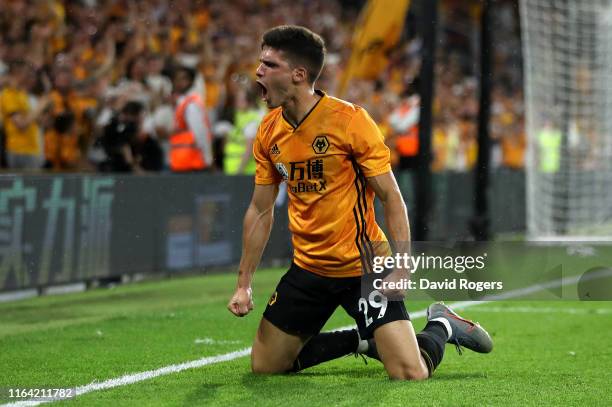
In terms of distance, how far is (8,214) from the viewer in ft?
35.9

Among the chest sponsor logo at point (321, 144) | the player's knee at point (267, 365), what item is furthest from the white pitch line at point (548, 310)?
the chest sponsor logo at point (321, 144)

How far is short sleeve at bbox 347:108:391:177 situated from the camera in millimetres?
6531

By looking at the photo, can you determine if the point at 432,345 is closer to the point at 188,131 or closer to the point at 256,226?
the point at 256,226

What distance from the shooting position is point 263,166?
6.93 m

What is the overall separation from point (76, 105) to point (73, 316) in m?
4.82

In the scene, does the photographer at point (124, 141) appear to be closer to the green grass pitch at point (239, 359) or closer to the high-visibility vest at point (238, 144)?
the high-visibility vest at point (238, 144)

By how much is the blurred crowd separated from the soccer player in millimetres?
7283

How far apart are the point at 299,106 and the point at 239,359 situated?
6.12 feet

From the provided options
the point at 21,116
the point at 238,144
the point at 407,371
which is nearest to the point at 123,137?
the point at 21,116

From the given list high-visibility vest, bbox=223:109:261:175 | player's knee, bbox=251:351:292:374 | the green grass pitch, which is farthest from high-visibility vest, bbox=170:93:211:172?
player's knee, bbox=251:351:292:374

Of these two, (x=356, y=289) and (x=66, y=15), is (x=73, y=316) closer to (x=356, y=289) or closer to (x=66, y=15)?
(x=356, y=289)

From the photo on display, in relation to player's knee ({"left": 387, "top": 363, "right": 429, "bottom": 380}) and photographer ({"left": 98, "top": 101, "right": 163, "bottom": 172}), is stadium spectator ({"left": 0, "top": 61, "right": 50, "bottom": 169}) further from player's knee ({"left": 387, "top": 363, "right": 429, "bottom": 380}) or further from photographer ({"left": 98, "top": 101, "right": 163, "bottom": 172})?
player's knee ({"left": 387, "top": 363, "right": 429, "bottom": 380})

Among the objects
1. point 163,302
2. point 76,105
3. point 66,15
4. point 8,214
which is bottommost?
point 163,302

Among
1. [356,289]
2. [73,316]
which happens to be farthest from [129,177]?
[356,289]
